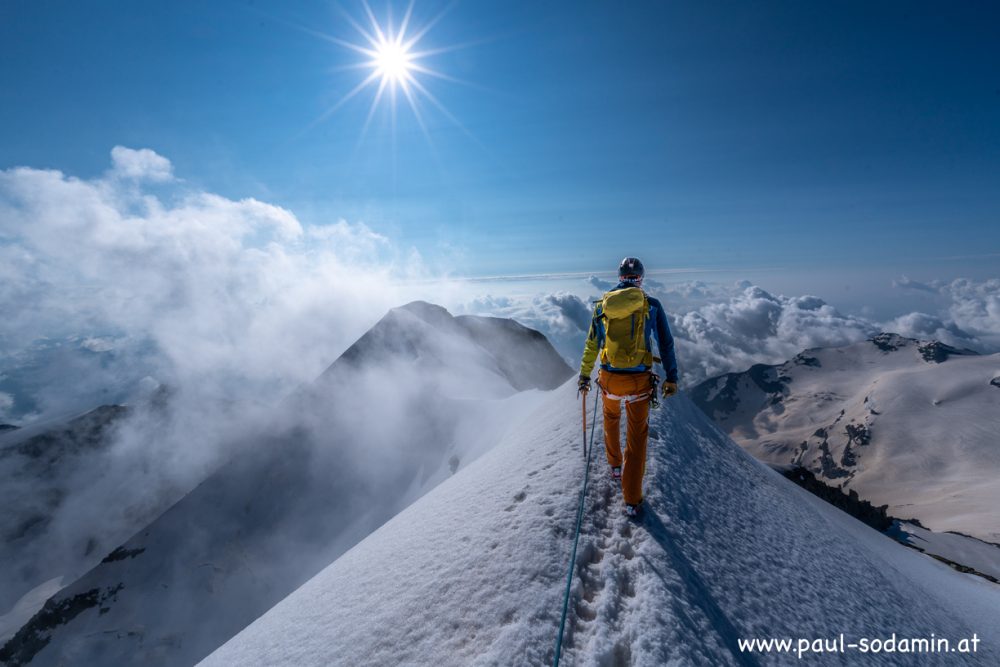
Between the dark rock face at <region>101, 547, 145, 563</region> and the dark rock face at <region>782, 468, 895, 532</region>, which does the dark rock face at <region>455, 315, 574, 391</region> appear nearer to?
the dark rock face at <region>782, 468, 895, 532</region>

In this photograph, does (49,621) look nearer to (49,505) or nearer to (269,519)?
(269,519)

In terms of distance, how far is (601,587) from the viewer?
4918mm

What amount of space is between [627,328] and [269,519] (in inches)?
1910

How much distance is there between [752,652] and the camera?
4391mm

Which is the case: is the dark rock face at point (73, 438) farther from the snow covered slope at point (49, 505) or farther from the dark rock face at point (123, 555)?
the dark rock face at point (123, 555)

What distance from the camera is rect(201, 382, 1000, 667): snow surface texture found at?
4.34m

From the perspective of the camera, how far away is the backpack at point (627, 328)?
6.37 metres

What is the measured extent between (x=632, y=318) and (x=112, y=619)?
57.4 meters

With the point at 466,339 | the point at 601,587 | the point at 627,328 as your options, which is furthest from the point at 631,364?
the point at 466,339

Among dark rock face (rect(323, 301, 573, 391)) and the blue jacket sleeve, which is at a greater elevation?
dark rock face (rect(323, 301, 573, 391))

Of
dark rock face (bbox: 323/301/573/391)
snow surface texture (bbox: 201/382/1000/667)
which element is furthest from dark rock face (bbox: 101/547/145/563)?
snow surface texture (bbox: 201/382/1000/667)

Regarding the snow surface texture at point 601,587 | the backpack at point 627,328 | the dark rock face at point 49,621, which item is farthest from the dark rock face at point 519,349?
the backpack at point 627,328

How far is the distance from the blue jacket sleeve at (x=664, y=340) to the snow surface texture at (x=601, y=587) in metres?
2.04

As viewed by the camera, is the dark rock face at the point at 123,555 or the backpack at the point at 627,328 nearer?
the backpack at the point at 627,328
